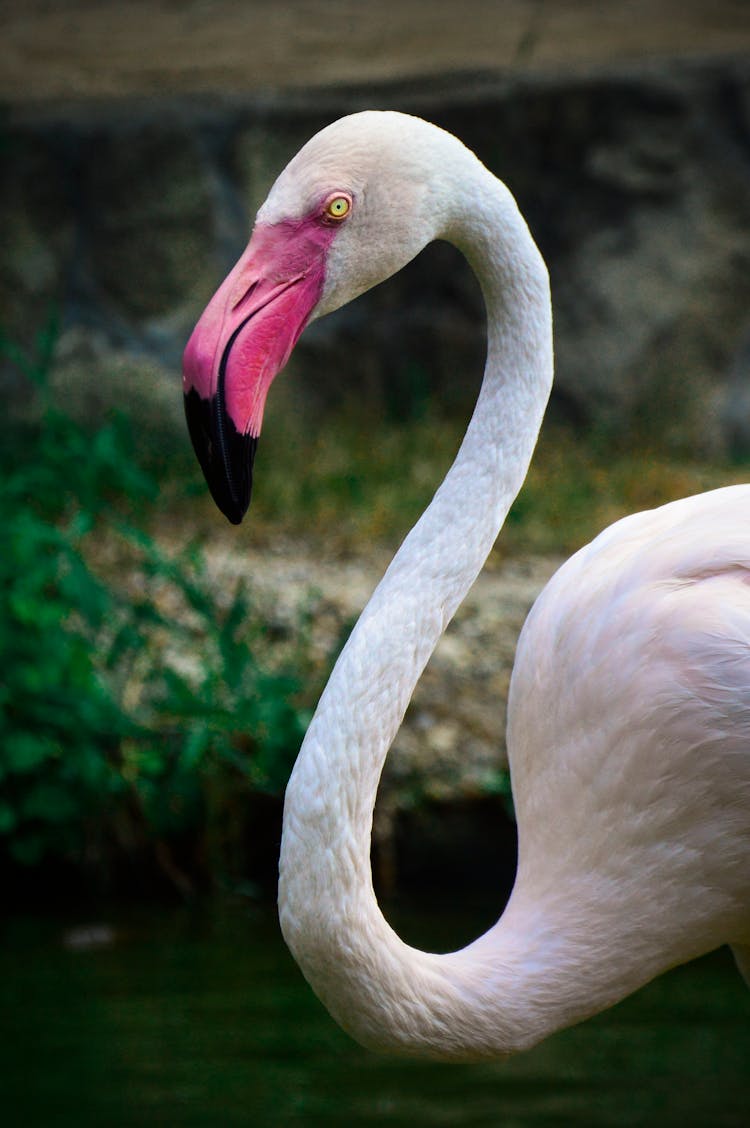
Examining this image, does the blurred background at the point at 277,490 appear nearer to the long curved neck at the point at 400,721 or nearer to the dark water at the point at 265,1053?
the dark water at the point at 265,1053

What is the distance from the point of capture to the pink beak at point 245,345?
1.91 meters

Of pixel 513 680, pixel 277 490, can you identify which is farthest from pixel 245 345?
pixel 277 490

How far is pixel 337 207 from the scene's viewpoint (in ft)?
6.67

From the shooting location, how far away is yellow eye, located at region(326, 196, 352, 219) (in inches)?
79.8

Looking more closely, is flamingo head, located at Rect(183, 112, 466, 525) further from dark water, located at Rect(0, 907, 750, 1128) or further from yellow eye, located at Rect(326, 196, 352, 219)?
dark water, located at Rect(0, 907, 750, 1128)

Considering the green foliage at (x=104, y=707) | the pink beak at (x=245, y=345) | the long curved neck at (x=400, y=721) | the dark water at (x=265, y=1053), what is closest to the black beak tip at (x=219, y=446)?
the pink beak at (x=245, y=345)

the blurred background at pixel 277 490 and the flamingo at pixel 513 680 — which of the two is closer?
the flamingo at pixel 513 680

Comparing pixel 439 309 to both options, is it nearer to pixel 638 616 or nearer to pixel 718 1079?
pixel 718 1079

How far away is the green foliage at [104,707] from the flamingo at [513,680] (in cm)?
170

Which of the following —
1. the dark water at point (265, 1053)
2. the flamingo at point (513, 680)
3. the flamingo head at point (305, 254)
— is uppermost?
the flamingo head at point (305, 254)

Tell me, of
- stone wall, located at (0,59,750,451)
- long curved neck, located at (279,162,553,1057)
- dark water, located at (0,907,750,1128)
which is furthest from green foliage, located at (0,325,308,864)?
long curved neck, located at (279,162,553,1057)

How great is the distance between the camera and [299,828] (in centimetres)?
199

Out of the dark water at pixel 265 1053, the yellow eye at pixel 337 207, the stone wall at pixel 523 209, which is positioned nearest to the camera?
the yellow eye at pixel 337 207

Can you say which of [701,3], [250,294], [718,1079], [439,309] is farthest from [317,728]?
[701,3]
